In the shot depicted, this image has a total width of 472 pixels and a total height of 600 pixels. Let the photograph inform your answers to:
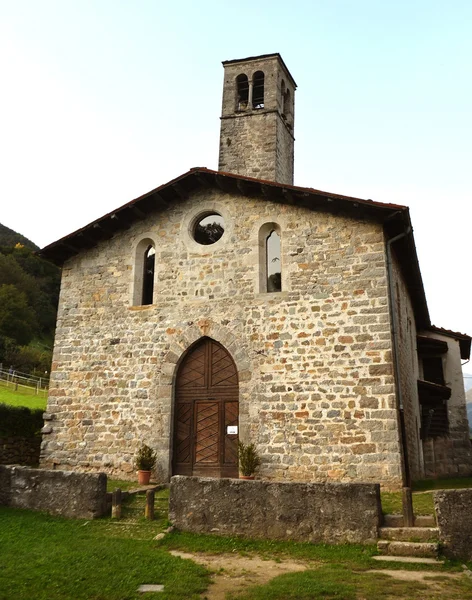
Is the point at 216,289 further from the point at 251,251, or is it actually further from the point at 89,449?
the point at 89,449

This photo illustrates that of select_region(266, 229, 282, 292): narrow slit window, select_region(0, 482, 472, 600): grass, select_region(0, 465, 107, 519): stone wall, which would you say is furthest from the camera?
select_region(266, 229, 282, 292): narrow slit window

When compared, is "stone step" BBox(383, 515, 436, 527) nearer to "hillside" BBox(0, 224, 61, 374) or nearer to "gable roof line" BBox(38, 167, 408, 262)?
"gable roof line" BBox(38, 167, 408, 262)

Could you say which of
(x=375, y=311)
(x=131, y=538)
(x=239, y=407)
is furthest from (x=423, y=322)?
(x=131, y=538)

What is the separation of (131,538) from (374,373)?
5785mm

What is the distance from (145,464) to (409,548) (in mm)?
6744

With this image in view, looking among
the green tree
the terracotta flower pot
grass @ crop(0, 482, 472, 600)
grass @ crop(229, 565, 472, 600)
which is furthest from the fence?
grass @ crop(229, 565, 472, 600)

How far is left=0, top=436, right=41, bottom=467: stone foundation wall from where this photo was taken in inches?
531

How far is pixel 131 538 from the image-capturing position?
7863mm

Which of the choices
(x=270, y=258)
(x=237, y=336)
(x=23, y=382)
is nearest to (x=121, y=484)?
(x=237, y=336)

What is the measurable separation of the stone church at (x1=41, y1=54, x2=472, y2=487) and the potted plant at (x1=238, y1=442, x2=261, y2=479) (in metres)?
0.38

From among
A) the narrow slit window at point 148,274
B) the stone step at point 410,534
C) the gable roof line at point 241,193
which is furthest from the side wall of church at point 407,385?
the narrow slit window at point 148,274

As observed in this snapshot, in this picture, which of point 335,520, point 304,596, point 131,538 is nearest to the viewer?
point 304,596

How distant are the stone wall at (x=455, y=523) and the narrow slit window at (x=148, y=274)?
9058mm

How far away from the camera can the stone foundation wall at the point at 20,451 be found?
1350 centimetres
